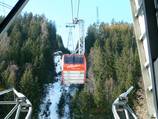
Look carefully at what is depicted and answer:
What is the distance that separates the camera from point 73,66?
98.9 feet

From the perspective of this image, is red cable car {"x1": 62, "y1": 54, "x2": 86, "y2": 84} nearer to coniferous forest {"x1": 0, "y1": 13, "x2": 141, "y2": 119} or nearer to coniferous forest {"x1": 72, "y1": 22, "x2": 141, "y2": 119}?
coniferous forest {"x1": 72, "y1": 22, "x2": 141, "y2": 119}

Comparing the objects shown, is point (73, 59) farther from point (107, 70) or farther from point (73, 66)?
point (107, 70)

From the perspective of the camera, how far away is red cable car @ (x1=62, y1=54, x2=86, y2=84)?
99.3ft

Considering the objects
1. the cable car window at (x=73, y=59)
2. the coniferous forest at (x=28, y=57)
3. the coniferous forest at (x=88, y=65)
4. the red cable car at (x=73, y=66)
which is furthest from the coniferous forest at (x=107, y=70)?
the cable car window at (x=73, y=59)

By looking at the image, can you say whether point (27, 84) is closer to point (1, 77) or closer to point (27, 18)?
point (1, 77)

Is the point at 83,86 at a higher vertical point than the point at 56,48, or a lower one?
lower

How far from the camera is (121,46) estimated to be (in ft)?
225

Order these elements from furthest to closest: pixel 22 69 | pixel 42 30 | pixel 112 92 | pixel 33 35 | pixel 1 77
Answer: pixel 42 30, pixel 33 35, pixel 22 69, pixel 1 77, pixel 112 92

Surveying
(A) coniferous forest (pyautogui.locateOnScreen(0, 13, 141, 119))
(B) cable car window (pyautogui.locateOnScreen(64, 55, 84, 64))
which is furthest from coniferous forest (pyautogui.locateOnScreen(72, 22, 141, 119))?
(B) cable car window (pyautogui.locateOnScreen(64, 55, 84, 64))

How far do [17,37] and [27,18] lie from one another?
6795mm

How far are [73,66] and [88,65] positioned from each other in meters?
41.1

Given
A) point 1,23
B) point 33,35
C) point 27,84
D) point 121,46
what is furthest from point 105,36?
point 1,23

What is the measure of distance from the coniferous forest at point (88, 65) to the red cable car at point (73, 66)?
80.4 feet

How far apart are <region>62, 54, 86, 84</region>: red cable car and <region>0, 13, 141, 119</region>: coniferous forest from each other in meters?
24.5
